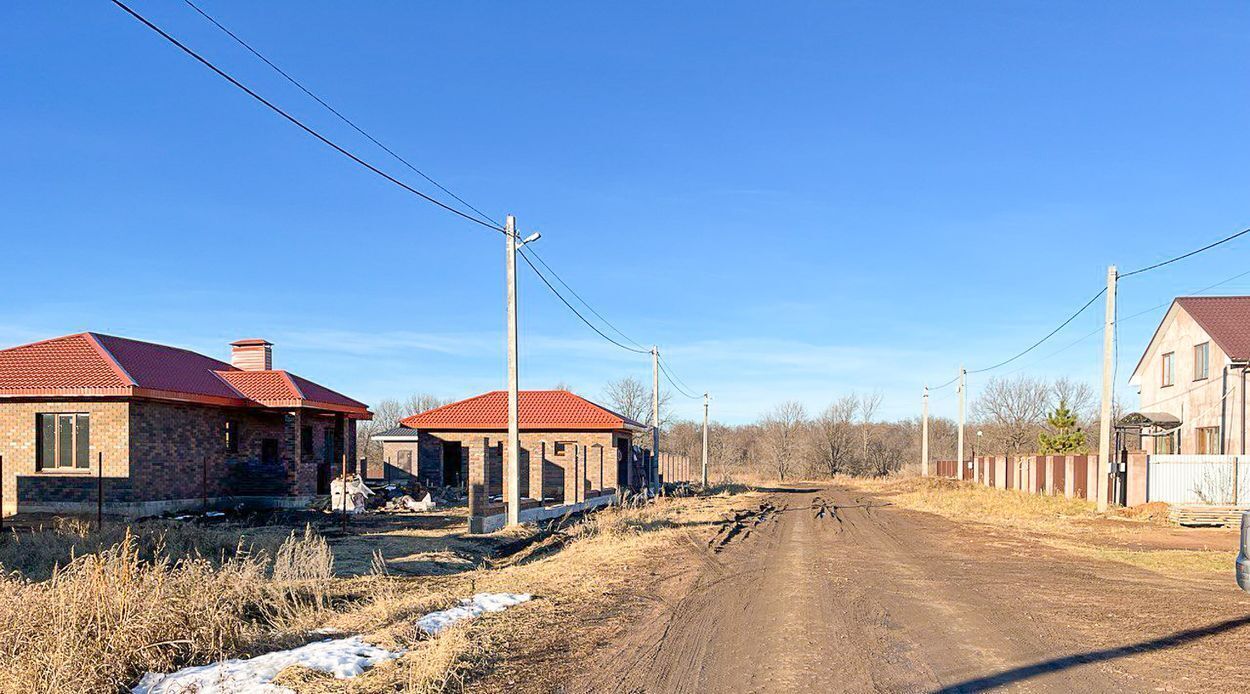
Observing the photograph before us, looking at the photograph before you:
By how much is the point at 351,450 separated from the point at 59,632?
30930 millimetres

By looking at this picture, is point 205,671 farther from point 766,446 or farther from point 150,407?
point 766,446

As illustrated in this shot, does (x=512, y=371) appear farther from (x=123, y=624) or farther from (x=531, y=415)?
(x=531, y=415)

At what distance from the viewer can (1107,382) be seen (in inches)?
1056

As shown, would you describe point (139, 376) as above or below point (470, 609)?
above

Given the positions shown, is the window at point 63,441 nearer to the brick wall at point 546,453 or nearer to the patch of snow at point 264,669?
the brick wall at point 546,453

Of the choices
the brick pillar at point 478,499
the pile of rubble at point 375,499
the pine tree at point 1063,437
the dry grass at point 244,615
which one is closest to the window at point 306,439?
the pile of rubble at point 375,499

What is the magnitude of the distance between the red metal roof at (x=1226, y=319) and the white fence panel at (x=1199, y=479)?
5.03 metres

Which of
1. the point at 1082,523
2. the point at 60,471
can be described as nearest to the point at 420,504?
the point at 60,471

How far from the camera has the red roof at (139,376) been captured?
23219 mm

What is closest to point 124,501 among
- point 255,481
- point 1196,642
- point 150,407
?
point 150,407

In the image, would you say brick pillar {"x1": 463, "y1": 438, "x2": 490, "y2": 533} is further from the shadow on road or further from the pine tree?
the pine tree

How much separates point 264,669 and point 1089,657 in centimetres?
701

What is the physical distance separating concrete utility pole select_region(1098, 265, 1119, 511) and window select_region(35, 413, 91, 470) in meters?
27.6

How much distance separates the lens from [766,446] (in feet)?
289
